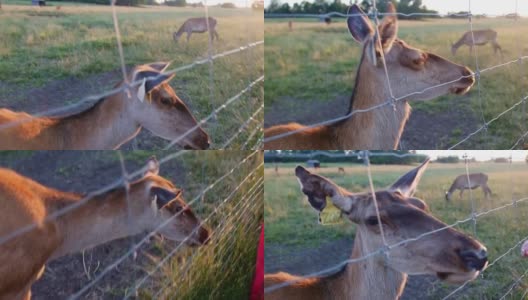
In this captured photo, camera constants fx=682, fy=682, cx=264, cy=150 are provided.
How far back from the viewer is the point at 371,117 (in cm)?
328

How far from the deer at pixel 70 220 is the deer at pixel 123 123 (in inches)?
7.0

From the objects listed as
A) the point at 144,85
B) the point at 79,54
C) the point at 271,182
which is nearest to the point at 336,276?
the point at 271,182

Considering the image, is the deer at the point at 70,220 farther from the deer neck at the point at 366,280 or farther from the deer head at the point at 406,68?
the deer head at the point at 406,68

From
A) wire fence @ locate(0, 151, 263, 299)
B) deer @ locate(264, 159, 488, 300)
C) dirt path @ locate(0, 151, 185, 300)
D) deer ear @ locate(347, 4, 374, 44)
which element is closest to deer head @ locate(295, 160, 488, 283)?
deer @ locate(264, 159, 488, 300)

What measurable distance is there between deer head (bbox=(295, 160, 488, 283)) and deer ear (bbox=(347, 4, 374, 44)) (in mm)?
670

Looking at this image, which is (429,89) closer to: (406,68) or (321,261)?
(406,68)

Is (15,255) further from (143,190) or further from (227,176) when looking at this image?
(227,176)

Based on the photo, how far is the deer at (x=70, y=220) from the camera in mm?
2566

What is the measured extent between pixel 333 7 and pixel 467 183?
1311mm

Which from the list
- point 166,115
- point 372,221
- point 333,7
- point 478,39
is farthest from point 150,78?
point 478,39

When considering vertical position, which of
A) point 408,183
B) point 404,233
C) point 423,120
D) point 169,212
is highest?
point 423,120

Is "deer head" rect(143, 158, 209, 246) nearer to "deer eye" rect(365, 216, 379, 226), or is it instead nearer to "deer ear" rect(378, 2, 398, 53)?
"deer eye" rect(365, 216, 379, 226)

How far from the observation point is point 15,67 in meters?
2.67

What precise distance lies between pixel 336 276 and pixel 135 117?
1.20 meters
